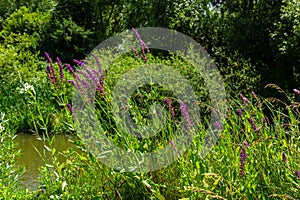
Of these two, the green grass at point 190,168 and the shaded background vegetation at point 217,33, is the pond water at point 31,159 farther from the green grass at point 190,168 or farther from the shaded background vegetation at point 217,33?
the shaded background vegetation at point 217,33

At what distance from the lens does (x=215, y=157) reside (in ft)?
7.95

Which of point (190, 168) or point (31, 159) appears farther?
point (31, 159)

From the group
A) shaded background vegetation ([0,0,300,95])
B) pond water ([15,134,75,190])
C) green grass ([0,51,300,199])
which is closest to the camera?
green grass ([0,51,300,199])

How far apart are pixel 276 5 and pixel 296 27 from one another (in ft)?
4.02

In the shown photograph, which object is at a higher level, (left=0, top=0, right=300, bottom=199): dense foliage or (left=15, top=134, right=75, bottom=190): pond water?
(left=0, top=0, right=300, bottom=199): dense foliage

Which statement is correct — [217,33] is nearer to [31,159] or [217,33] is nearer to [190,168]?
[31,159]

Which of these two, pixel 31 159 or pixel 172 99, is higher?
pixel 172 99

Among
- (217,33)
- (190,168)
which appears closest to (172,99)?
(190,168)

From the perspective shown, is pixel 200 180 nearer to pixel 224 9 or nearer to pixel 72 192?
pixel 72 192

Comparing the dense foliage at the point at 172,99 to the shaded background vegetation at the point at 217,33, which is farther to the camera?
the shaded background vegetation at the point at 217,33

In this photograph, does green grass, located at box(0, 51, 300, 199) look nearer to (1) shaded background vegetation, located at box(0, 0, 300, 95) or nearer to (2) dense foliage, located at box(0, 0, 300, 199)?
(2) dense foliage, located at box(0, 0, 300, 199)

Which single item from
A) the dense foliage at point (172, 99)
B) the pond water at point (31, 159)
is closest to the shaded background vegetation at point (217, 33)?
the dense foliage at point (172, 99)

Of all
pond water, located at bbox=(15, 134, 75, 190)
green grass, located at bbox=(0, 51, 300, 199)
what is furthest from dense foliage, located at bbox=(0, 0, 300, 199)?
pond water, located at bbox=(15, 134, 75, 190)

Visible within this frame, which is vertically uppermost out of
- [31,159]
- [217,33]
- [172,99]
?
[217,33]
